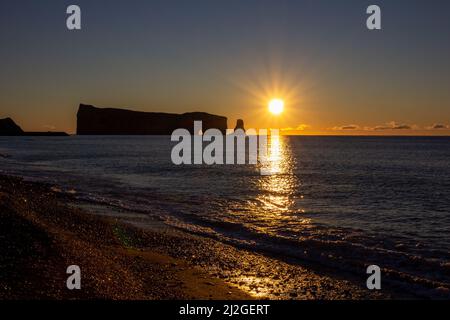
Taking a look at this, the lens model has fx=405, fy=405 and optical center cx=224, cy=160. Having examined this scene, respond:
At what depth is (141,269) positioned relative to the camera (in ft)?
40.9

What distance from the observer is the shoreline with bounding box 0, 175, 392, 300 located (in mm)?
9539

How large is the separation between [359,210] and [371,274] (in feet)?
45.5

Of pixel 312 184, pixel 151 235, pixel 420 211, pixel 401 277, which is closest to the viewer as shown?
pixel 401 277

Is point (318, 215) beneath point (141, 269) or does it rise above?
beneath

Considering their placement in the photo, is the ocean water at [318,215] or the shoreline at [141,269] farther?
the ocean water at [318,215]

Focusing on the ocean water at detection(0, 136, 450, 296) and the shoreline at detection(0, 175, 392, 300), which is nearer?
the shoreline at detection(0, 175, 392, 300)

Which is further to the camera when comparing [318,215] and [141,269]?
[318,215]

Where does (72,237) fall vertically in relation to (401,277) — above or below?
above

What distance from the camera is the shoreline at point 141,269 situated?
954cm

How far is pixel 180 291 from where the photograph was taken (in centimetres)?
1091
